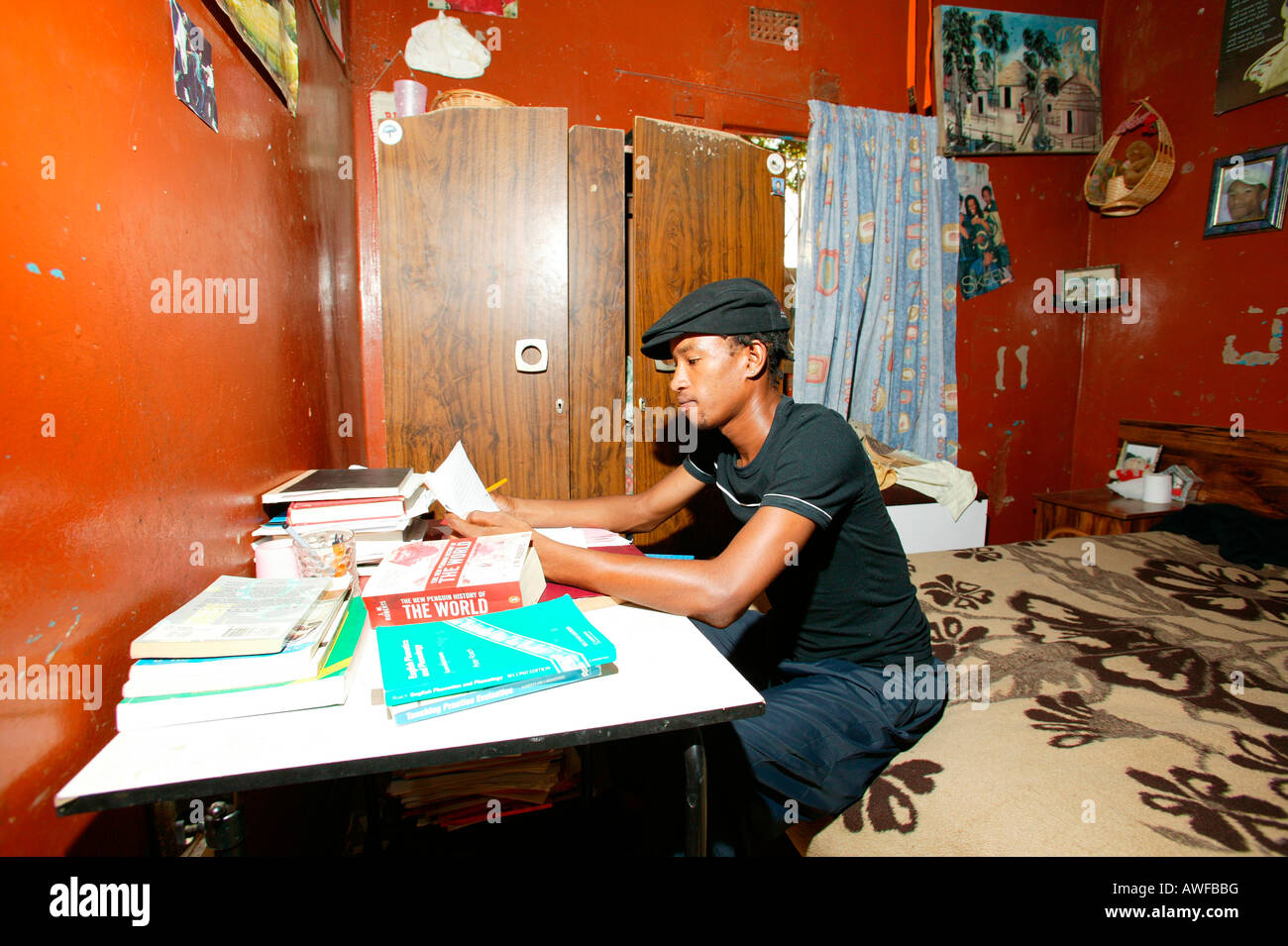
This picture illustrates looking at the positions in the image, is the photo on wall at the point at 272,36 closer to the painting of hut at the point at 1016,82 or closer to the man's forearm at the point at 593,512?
the man's forearm at the point at 593,512

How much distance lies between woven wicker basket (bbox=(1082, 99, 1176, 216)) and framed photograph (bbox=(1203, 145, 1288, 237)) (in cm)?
23

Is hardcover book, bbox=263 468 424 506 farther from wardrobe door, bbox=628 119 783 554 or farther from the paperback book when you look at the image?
wardrobe door, bbox=628 119 783 554

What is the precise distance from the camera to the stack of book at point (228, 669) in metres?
0.73

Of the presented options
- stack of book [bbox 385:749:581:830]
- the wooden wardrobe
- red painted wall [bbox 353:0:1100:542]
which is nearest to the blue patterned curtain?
red painted wall [bbox 353:0:1100:542]

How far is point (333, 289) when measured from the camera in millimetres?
2182

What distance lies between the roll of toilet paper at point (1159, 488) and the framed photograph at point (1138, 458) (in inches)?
11.4

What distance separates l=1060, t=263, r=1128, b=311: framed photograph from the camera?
366 centimetres

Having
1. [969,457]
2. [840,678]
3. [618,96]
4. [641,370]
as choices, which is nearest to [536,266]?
[641,370]

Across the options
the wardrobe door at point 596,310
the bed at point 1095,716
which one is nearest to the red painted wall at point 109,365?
the wardrobe door at point 596,310

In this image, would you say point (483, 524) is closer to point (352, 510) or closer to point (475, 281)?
point (352, 510)

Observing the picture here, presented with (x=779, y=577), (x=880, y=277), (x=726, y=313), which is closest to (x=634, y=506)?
(x=779, y=577)

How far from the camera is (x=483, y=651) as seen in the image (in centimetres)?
85

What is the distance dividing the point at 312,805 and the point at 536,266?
1.84 metres

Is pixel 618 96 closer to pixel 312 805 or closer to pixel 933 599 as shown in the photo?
pixel 933 599
